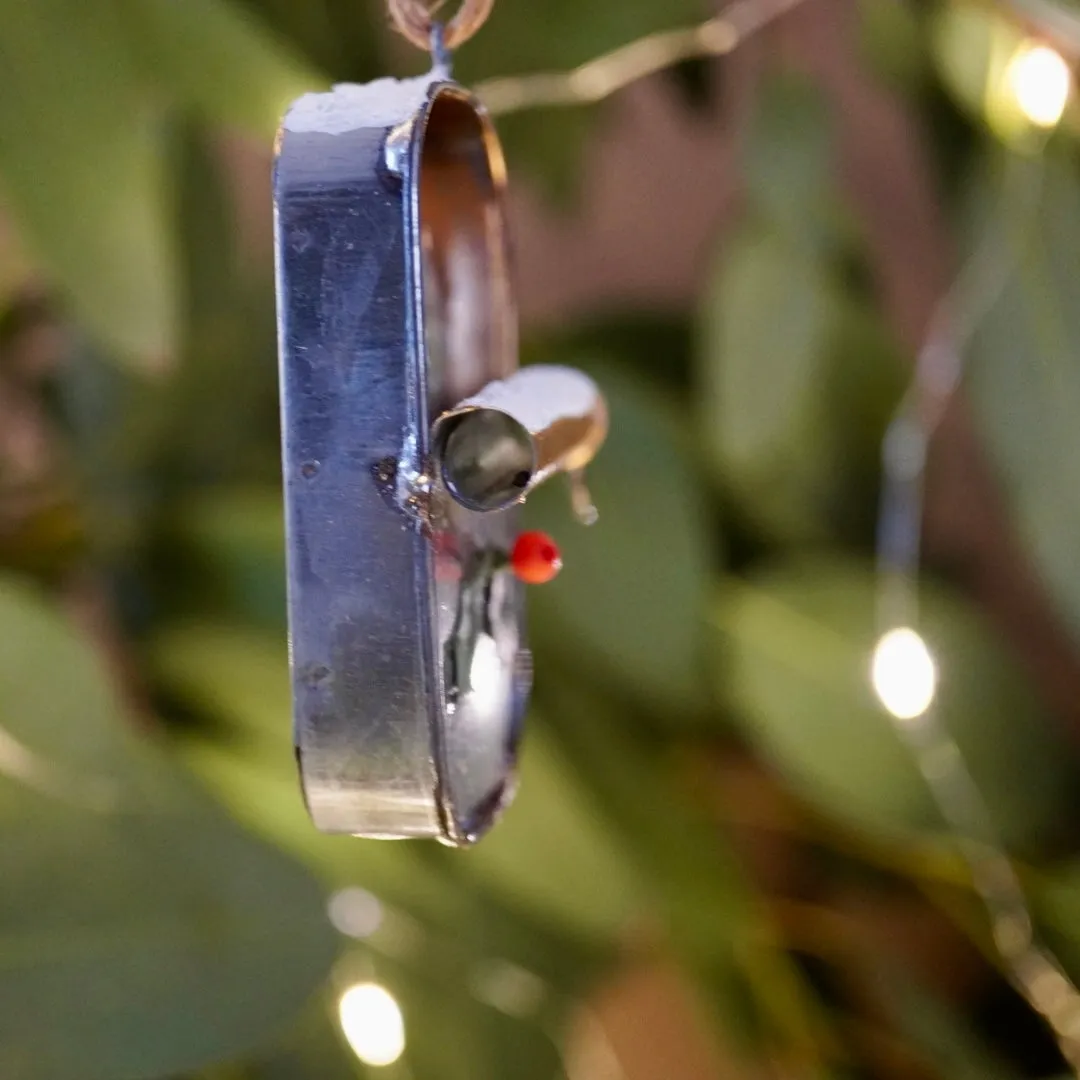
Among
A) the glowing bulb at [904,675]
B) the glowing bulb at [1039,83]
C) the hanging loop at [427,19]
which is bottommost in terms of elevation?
the glowing bulb at [904,675]

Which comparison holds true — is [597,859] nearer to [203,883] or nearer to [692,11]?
[203,883]

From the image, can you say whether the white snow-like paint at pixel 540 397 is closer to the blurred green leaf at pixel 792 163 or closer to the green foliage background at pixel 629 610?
the green foliage background at pixel 629 610

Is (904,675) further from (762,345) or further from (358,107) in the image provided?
(358,107)

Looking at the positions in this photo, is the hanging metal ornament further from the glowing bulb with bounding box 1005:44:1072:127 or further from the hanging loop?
the glowing bulb with bounding box 1005:44:1072:127

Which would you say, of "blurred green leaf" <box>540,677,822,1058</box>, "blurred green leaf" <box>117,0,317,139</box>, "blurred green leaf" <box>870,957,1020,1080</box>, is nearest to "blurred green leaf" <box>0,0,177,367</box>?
"blurred green leaf" <box>117,0,317,139</box>

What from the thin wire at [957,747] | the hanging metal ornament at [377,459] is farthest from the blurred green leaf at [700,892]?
the hanging metal ornament at [377,459]

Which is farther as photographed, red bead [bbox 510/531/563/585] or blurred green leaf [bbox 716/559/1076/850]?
blurred green leaf [bbox 716/559/1076/850]
